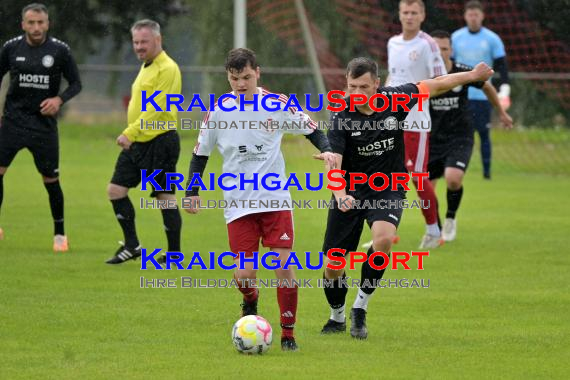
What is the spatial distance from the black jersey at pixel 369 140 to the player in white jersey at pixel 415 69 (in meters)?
3.74

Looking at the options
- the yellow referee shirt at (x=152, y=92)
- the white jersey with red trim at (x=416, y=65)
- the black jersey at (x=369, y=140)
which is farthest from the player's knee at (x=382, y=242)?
the white jersey with red trim at (x=416, y=65)

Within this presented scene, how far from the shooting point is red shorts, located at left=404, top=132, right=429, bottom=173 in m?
11.9

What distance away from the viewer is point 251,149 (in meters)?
7.54

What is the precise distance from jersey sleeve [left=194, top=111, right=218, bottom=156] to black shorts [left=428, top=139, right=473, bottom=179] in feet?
18.0

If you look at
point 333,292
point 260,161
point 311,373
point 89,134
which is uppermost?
point 89,134

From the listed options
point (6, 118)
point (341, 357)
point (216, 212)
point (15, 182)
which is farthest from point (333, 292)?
point (15, 182)

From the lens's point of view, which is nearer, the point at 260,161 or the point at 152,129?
the point at 260,161

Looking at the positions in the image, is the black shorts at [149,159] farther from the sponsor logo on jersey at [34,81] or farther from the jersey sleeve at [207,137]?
the jersey sleeve at [207,137]

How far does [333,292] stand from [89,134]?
67.9 ft

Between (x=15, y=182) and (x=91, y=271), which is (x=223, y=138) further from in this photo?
(x=15, y=182)

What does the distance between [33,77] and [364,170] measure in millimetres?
4727

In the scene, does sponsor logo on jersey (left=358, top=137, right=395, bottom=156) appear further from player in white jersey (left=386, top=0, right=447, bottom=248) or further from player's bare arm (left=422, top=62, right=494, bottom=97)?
player in white jersey (left=386, top=0, right=447, bottom=248)

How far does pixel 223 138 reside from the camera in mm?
7578

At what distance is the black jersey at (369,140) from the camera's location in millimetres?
7797
